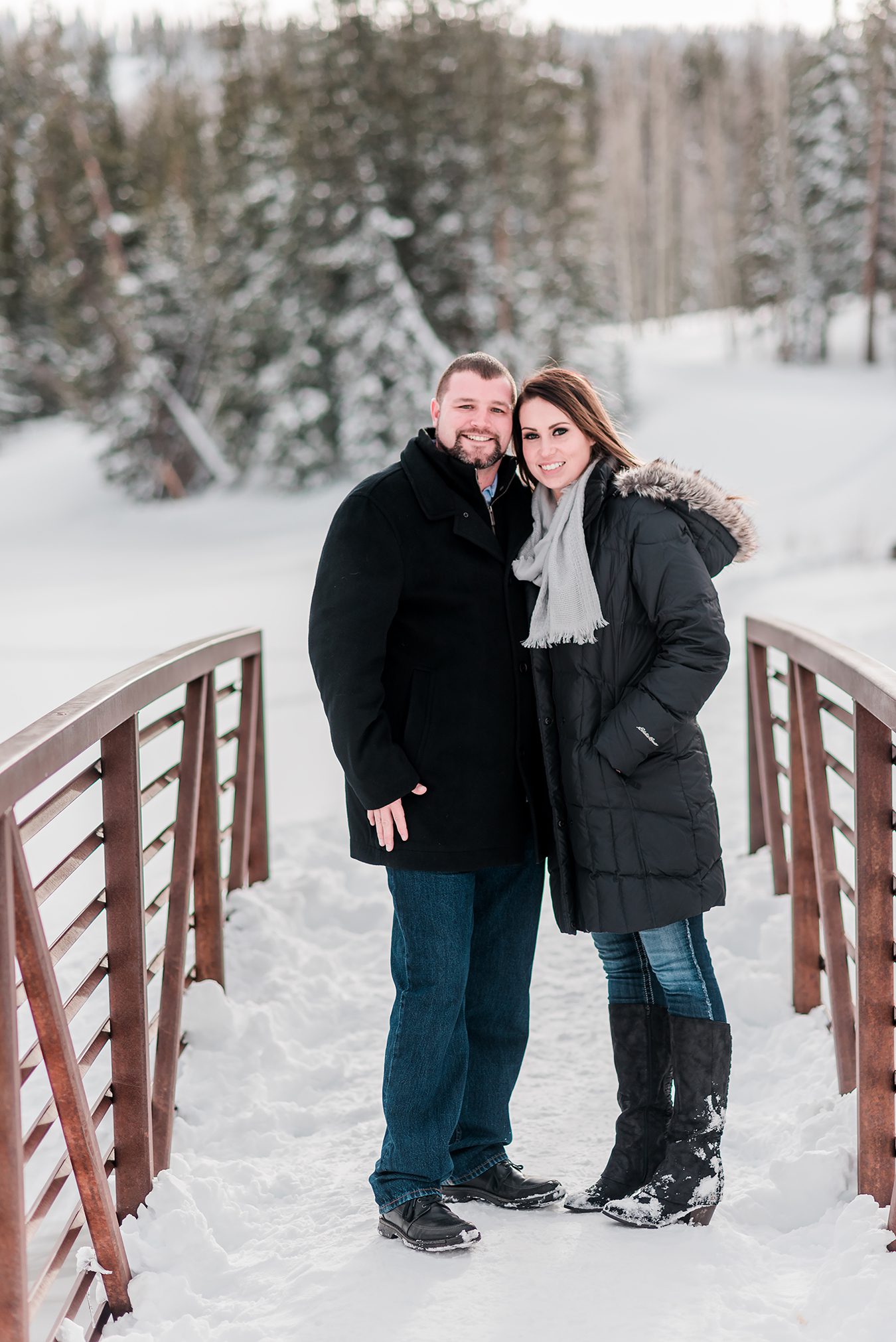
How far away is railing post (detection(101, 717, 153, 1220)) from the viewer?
2.69 meters

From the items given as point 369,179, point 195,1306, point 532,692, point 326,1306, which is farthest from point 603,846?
point 369,179

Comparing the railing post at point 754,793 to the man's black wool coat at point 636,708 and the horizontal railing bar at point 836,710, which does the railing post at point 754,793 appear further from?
the man's black wool coat at point 636,708

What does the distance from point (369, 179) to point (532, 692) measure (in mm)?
23944

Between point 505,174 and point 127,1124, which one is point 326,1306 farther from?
point 505,174

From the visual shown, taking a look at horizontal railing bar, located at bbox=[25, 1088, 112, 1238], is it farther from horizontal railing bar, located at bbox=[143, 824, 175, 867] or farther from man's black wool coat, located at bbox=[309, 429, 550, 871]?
man's black wool coat, located at bbox=[309, 429, 550, 871]

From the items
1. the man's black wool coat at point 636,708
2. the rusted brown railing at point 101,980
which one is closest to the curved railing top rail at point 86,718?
the rusted brown railing at point 101,980

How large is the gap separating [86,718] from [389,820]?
0.72 metres

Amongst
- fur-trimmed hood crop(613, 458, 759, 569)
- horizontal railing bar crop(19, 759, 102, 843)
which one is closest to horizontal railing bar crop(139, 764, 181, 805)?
horizontal railing bar crop(19, 759, 102, 843)

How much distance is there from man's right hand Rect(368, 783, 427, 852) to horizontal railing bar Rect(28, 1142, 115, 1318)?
2.98ft

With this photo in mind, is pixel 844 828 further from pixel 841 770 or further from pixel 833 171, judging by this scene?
pixel 833 171

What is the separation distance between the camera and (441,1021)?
279 centimetres

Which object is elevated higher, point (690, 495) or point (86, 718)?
point (690, 495)

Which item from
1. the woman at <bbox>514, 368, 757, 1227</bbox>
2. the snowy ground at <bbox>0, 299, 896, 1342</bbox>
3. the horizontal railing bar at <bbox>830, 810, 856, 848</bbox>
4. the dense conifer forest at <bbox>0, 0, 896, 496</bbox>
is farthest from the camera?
the dense conifer forest at <bbox>0, 0, 896, 496</bbox>

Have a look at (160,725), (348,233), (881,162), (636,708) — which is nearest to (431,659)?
(636,708)
